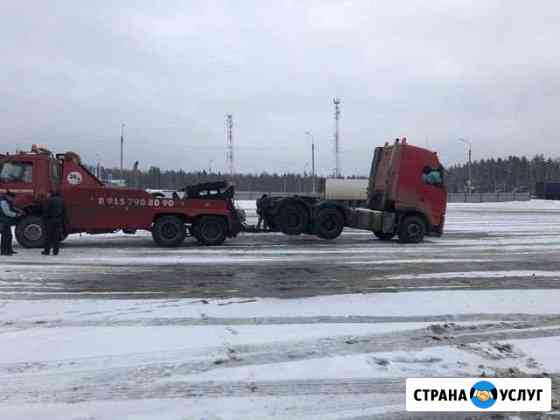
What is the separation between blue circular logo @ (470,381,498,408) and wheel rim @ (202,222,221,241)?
39.2 ft

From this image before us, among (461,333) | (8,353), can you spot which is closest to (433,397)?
(461,333)

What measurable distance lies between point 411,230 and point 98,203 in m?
9.70

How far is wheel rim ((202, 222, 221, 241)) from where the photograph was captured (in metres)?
16.0

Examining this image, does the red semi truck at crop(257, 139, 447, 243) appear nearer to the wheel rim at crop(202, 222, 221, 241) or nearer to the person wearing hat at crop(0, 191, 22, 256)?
the wheel rim at crop(202, 222, 221, 241)

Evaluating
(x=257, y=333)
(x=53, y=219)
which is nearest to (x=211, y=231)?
(x=53, y=219)

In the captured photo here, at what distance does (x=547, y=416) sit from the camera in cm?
436

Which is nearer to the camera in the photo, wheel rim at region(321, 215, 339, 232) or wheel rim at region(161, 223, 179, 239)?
wheel rim at region(161, 223, 179, 239)

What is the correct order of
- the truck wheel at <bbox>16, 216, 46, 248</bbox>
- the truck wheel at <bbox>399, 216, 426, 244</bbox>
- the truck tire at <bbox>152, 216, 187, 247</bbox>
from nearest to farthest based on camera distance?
the truck wheel at <bbox>16, 216, 46, 248</bbox> < the truck tire at <bbox>152, 216, 187, 247</bbox> < the truck wheel at <bbox>399, 216, 426, 244</bbox>

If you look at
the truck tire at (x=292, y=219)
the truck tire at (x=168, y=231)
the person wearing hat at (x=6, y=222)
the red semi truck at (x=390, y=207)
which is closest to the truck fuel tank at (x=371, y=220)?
the red semi truck at (x=390, y=207)

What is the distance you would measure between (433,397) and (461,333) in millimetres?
2438

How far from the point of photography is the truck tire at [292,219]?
1662 cm

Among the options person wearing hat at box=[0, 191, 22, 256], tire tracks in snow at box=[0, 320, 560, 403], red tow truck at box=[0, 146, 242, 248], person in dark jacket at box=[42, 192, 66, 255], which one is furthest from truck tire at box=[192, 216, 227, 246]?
tire tracks in snow at box=[0, 320, 560, 403]

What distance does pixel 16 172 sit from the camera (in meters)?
14.6

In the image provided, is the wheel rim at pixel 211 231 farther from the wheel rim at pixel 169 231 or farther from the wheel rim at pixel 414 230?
the wheel rim at pixel 414 230
